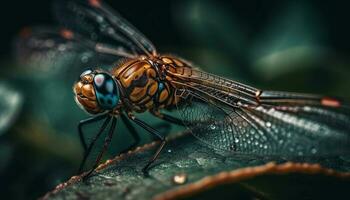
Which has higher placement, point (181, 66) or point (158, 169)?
point (181, 66)

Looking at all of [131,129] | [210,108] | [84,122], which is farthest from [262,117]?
[84,122]

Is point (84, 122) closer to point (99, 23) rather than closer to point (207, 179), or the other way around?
point (99, 23)

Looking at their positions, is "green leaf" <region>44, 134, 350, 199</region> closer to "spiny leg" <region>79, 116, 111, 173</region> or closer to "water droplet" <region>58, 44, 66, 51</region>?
"spiny leg" <region>79, 116, 111, 173</region>

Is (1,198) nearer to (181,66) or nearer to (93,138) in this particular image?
(93,138)

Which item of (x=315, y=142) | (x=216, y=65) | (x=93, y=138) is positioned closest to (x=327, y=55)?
(x=216, y=65)

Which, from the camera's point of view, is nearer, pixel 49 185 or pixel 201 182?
pixel 201 182

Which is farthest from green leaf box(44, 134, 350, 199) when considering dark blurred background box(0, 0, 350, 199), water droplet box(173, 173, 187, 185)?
dark blurred background box(0, 0, 350, 199)
